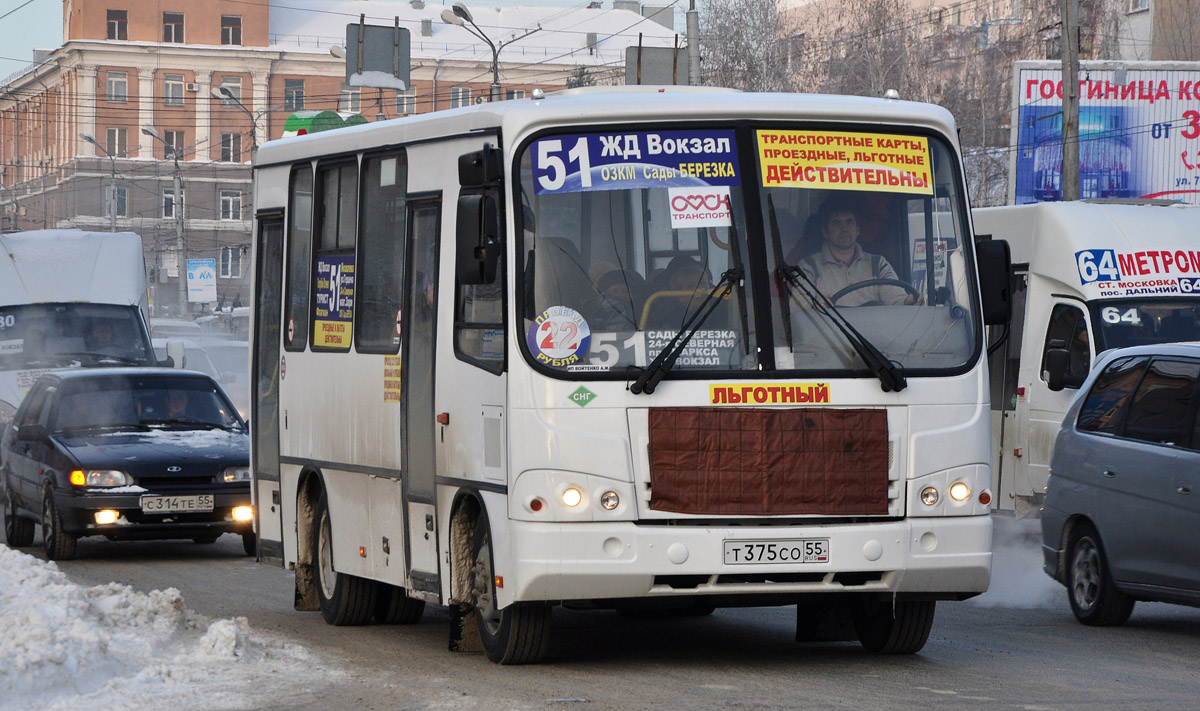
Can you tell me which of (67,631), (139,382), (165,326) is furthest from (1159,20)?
(67,631)

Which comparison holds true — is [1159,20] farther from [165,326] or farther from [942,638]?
[942,638]

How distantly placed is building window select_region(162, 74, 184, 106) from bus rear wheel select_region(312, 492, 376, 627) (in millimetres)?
106326

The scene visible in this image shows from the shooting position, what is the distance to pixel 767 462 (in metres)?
8.99

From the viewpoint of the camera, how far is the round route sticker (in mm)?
9039

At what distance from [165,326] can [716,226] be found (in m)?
63.5

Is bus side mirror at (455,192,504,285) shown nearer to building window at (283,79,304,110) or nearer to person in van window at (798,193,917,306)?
person in van window at (798,193,917,306)

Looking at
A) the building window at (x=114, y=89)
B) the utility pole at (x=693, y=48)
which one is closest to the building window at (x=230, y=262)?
the building window at (x=114, y=89)

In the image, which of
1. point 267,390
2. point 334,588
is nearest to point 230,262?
point 267,390

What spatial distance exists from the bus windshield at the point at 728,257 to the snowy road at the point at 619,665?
58.0 inches

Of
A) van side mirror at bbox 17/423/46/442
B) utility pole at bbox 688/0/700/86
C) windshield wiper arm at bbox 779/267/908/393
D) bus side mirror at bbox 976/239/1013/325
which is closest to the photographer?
windshield wiper arm at bbox 779/267/908/393

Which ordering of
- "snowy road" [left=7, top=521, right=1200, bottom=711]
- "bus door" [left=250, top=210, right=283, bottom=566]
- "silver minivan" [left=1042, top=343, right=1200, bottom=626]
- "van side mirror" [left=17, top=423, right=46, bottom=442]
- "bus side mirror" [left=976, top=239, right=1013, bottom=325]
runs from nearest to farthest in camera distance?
"snowy road" [left=7, top=521, right=1200, bottom=711] → "bus side mirror" [left=976, top=239, right=1013, bottom=325] → "silver minivan" [left=1042, top=343, right=1200, bottom=626] → "bus door" [left=250, top=210, right=283, bottom=566] → "van side mirror" [left=17, top=423, right=46, bottom=442]

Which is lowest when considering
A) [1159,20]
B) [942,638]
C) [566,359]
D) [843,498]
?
[942,638]

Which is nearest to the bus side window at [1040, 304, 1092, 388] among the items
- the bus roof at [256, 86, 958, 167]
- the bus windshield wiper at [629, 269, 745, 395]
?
the bus roof at [256, 86, 958, 167]

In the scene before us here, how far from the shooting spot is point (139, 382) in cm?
1877
